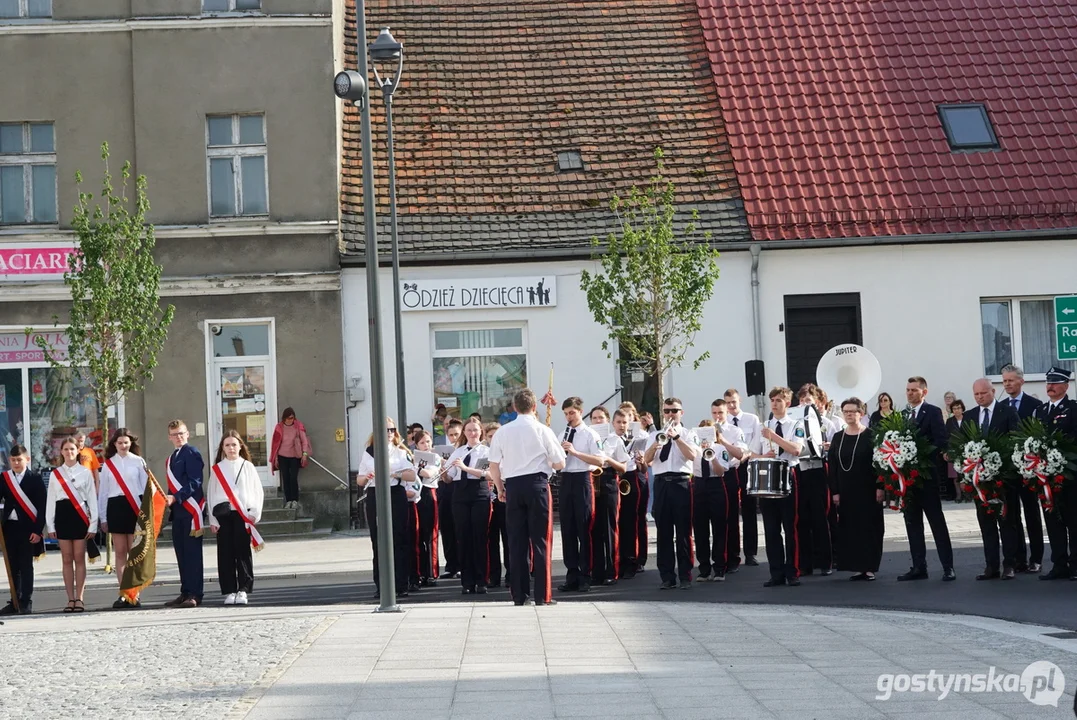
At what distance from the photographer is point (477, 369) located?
1011 inches

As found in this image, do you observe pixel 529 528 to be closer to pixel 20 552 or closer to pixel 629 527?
pixel 629 527

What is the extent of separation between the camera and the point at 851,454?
612 inches

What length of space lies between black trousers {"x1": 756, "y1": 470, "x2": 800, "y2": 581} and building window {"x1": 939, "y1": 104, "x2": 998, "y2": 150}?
45.6ft

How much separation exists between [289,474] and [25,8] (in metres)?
9.25

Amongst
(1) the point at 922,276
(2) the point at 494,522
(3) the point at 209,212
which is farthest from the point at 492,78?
(2) the point at 494,522

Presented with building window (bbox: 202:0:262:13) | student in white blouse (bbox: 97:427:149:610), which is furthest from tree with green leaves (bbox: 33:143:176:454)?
building window (bbox: 202:0:262:13)

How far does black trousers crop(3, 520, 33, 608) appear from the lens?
16031 millimetres

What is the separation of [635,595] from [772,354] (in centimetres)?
1154

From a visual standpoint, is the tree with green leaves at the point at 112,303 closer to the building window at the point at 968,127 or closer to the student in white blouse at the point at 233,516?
the student in white blouse at the point at 233,516

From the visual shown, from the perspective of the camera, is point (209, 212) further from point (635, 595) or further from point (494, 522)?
point (635, 595)

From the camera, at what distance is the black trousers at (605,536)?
53.1ft

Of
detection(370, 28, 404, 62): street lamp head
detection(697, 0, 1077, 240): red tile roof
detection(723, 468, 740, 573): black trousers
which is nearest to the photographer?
detection(723, 468, 740, 573): black trousers

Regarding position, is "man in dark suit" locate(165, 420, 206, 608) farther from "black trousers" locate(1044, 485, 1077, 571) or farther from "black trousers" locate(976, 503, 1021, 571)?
"black trousers" locate(1044, 485, 1077, 571)

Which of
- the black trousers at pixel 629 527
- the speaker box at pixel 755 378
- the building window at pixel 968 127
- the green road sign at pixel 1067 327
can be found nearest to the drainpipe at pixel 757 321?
the speaker box at pixel 755 378
